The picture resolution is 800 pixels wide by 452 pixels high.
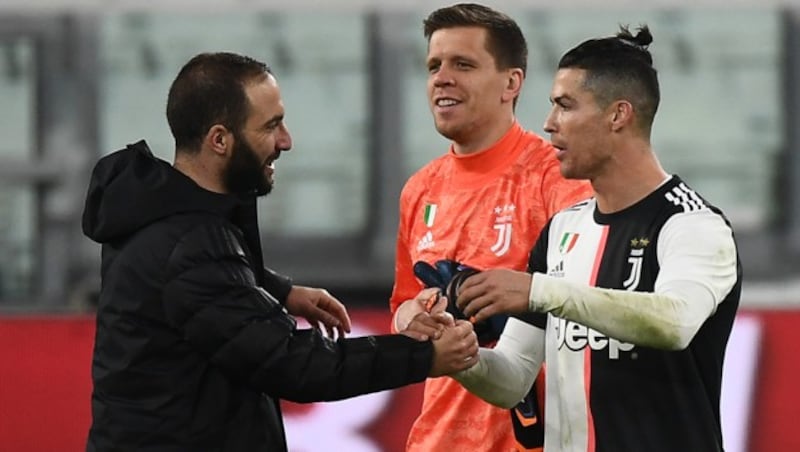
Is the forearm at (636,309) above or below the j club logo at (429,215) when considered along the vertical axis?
above

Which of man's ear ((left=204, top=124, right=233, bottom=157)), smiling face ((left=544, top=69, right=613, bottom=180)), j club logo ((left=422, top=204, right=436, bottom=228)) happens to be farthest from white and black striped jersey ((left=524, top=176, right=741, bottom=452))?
j club logo ((left=422, top=204, right=436, bottom=228))

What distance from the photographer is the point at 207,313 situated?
3.65 meters

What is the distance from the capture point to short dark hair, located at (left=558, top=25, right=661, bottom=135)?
3871 millimetres

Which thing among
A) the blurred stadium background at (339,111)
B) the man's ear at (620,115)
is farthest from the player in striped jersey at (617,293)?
the blurred stadium background at (339,111)

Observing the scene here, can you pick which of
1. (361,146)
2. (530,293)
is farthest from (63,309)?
(530,293)

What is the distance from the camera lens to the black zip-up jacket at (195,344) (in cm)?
366

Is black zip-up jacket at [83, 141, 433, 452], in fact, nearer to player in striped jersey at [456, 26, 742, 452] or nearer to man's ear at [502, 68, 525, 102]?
player in striped jersey at [456, 26, 742, 452]

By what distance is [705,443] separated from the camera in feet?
12.0

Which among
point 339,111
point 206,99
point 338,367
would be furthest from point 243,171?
point 339,111

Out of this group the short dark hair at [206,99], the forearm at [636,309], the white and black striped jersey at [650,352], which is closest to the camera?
the forearm at [636,309]

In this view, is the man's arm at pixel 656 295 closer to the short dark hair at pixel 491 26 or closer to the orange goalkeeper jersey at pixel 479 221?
the orange goalkeeper jersey at pixel 479 221

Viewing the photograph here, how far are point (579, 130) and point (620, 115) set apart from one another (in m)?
0.10

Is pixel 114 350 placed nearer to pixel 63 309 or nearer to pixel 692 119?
pixel 63 309

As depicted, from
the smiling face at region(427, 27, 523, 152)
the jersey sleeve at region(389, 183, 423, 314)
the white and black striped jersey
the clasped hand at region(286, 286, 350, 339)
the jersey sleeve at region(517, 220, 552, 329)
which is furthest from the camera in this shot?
the jersey sleeve at region(389, 183, 423, 314)
